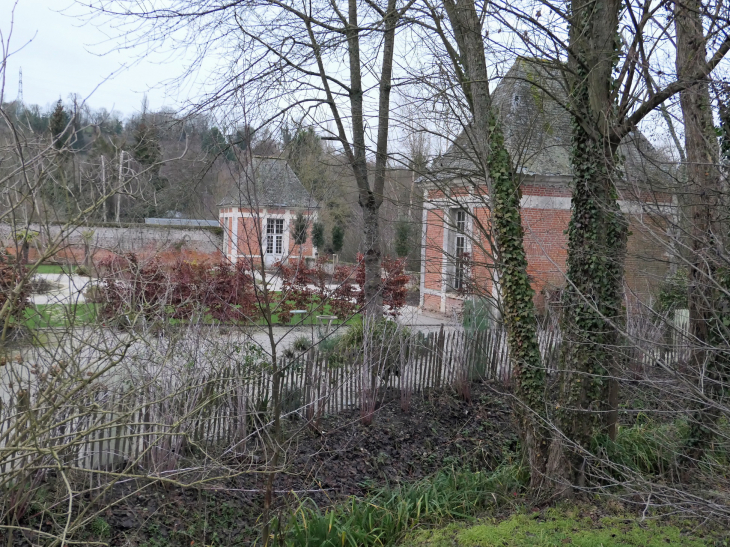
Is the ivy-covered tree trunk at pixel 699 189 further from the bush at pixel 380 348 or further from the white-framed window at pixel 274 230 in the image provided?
the white-framed window at pixel 274 230

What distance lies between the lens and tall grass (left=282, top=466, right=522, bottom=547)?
484 centimetres

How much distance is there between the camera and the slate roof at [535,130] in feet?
19.1

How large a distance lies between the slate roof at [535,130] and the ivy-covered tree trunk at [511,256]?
34cm

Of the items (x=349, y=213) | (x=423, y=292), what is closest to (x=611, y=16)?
(x=423, y=292)

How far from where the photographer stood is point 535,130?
27.6 ft

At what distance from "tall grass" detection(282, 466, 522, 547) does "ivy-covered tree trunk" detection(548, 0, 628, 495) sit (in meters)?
0.69

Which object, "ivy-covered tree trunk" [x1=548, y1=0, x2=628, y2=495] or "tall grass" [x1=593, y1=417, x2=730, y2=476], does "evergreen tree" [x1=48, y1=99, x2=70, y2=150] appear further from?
"tall grass" [x1=593, y1=417, x2=730, y2=476]

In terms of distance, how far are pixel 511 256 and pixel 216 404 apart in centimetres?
334

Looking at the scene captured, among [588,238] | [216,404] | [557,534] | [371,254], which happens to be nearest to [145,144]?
[216,404]

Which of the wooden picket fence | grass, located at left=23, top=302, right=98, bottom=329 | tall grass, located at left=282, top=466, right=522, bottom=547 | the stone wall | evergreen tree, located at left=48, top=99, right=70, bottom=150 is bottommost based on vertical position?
tall grass, located at left=282, top=466, right=522, bottom=547

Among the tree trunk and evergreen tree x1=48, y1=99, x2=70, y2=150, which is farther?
the tree trunk

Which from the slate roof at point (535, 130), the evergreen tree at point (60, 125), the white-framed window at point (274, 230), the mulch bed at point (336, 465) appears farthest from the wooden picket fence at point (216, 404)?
the slate roof at point (535, 130)

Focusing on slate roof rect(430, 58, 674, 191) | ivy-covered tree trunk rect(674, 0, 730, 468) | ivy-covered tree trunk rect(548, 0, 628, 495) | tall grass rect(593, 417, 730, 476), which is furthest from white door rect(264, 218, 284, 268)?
tall grass rect(593, 417, 730, 476)

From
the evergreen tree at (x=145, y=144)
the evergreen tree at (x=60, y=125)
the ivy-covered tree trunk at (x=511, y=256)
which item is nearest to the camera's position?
the evergreen tree at (x=60, y=125)
